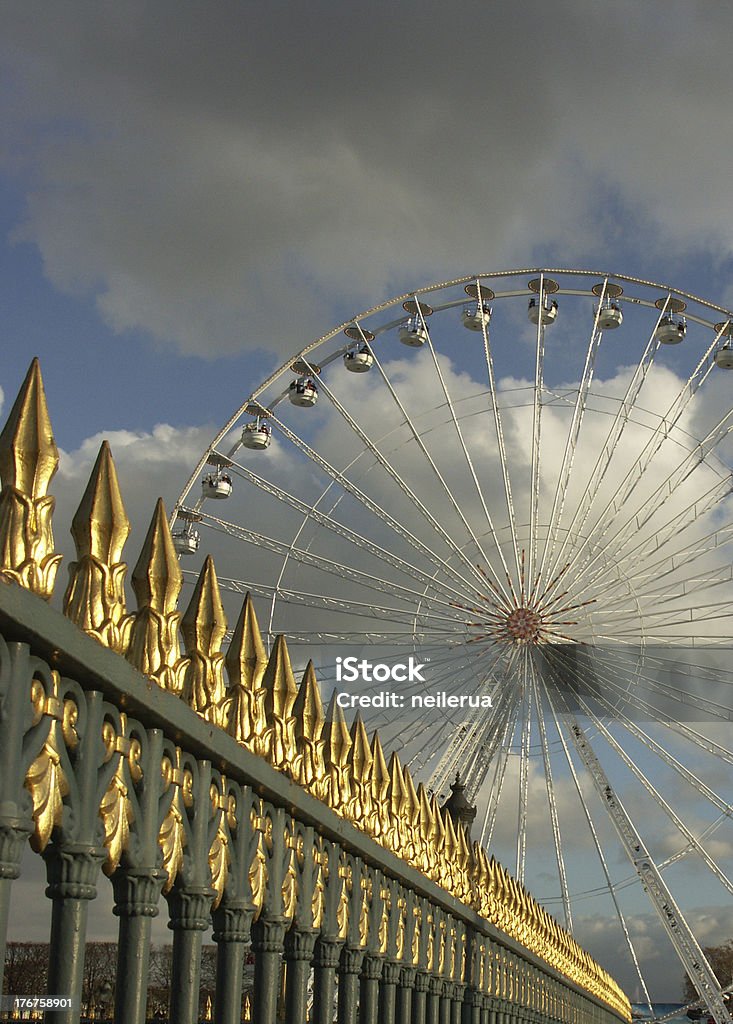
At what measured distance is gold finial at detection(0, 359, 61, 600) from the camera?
3.27 meters

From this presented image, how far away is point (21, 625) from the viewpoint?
10.3 ft

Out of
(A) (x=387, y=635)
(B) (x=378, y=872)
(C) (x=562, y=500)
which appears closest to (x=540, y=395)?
(C) (x=562, y=500)

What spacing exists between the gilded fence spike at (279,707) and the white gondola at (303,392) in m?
27.6

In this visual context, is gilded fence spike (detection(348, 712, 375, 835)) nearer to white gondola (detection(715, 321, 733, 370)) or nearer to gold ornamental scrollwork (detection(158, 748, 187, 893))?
gold ornamental scrollwork (detection(158, 748, 187, 893))

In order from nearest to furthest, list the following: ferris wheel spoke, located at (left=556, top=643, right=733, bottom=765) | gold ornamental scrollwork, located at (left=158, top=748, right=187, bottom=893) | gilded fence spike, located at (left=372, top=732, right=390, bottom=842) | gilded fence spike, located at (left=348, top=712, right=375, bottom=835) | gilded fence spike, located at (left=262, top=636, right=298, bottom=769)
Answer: gold ornamental scrollwork, located at (left=158, top=748, right=187, bottom=893) < gilded fence spike, located at (left=262, top=636, right=298, bottom=769) < gilded fence spike, located at (left=348, top=712, right=375, bottom=835) < gilded fence spike, located at (left=372, top=732, right=390, bottom=842) < ferris wheel spoke, located at (left=556, top=643, right=733, bottom=765)

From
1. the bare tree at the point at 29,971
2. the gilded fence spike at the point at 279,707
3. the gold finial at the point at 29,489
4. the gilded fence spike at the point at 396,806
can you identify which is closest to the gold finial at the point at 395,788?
the gilded fence spike at the point at 396,806

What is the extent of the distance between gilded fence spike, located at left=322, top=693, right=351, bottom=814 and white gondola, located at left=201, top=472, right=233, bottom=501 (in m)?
26.4

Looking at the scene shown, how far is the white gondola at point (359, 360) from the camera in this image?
3262cm

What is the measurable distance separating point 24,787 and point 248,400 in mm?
29823

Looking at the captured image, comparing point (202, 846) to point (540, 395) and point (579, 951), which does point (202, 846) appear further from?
point (540, 395)

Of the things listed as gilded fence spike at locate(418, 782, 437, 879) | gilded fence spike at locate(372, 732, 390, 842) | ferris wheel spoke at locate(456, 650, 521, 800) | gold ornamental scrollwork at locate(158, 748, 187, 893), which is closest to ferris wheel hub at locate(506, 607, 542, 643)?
ferris wheel spoke at locate(456, 650, 521, 800)

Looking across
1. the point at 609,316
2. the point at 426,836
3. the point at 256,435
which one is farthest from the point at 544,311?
the point at 426,836

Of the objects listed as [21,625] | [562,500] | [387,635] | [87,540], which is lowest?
[21,625]

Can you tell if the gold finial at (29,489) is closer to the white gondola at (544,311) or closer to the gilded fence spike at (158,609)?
the gilded fence spike at (158,609)
